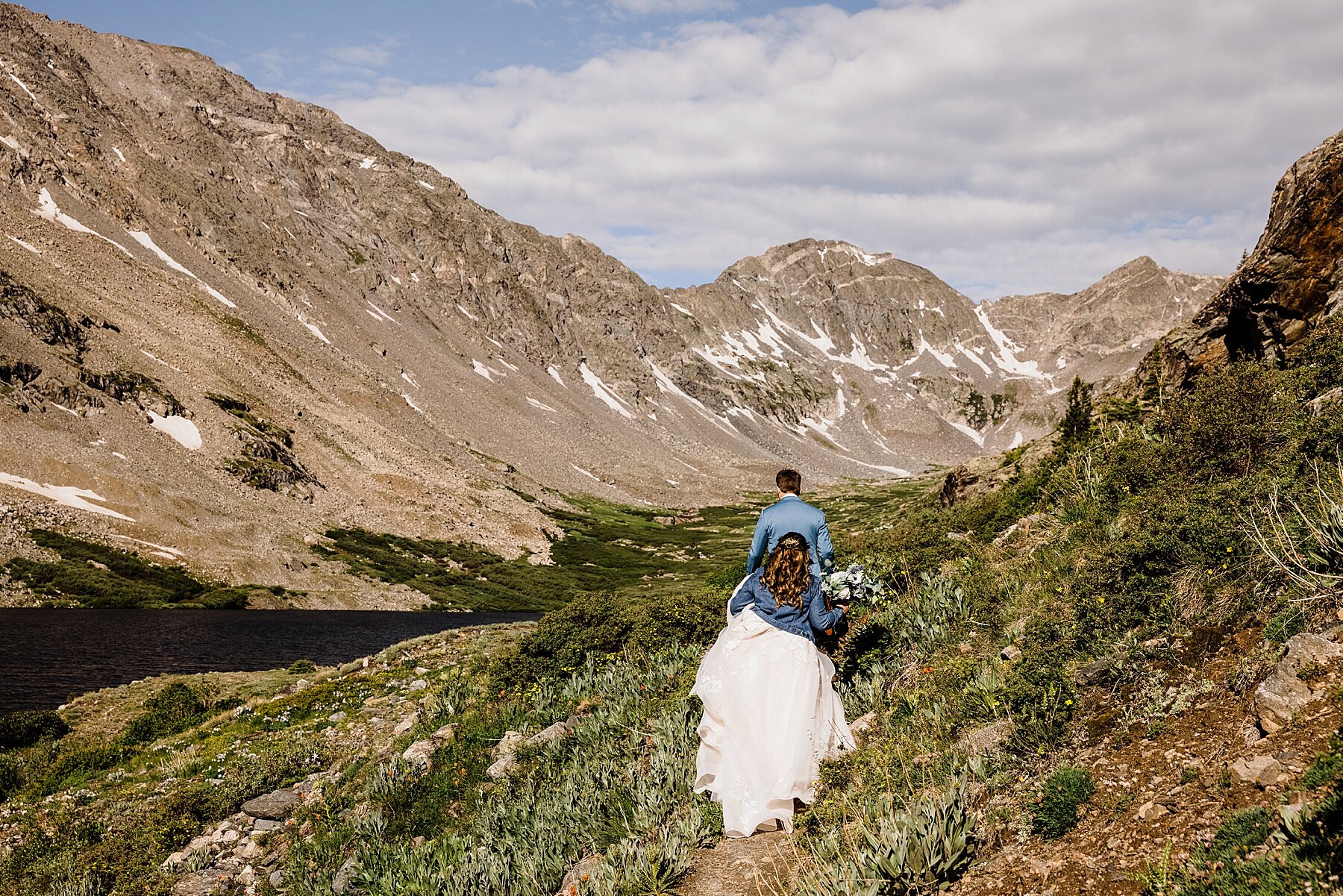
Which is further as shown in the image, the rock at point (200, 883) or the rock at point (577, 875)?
the rock at point (200, 883)

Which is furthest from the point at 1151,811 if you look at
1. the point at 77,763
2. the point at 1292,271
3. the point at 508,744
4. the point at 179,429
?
the point at 179,429

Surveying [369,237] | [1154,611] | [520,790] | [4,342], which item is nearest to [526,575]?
[4,342]

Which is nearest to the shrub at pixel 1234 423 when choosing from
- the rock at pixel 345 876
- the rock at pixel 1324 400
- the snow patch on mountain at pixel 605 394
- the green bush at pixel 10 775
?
the rock at pixel 1324 400

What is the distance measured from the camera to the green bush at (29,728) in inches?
790

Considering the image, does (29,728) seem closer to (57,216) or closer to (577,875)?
(577,875)

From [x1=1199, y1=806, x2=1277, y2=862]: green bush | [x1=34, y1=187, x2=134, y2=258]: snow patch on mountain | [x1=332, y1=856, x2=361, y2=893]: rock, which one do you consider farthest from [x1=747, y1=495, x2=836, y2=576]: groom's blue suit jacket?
[x1=34, y1=187, x2=134, y2=258]: snow patch on mountain

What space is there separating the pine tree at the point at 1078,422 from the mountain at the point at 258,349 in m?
60.8

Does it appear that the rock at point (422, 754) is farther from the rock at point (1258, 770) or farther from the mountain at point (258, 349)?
the mountain at point (258, 349)

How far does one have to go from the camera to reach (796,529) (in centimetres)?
866

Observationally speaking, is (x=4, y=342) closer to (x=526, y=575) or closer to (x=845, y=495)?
(x=526, y=575)

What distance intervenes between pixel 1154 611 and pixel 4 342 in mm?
93916

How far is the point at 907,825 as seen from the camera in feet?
18.2

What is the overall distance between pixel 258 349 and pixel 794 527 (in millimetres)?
112060

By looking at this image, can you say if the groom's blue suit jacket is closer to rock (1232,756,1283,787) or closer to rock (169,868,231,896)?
rock (1232,756,1283,787)
